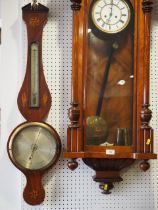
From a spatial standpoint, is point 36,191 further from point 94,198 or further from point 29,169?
point 94,198

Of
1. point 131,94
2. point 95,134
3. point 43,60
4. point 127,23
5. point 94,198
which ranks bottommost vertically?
point 94,198

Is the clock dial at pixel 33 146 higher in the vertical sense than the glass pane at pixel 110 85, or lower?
lower

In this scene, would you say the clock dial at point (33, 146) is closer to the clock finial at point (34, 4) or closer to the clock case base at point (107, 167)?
the clock case base at point (107, 167)

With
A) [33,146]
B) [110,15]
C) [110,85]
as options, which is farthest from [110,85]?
[33,146]

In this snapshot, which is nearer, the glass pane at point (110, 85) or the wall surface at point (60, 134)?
the glass pane at point (110, 85)

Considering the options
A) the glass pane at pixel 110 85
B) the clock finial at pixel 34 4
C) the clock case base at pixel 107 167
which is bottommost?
the clock case base at pixel 107 167

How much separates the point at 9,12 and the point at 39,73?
356 millimetres

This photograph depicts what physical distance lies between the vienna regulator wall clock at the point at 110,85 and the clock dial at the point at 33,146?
0.12m

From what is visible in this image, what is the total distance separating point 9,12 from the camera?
1938mm

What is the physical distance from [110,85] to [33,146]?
1.53 ft

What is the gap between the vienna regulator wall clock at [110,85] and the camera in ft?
5.67

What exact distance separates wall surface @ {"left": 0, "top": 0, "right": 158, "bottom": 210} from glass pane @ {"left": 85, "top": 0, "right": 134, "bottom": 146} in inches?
6.6

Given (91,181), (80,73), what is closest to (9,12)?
(80,73)

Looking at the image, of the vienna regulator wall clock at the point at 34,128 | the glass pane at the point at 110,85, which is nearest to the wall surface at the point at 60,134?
the vienna regulator wall clock at the point at 34,128
